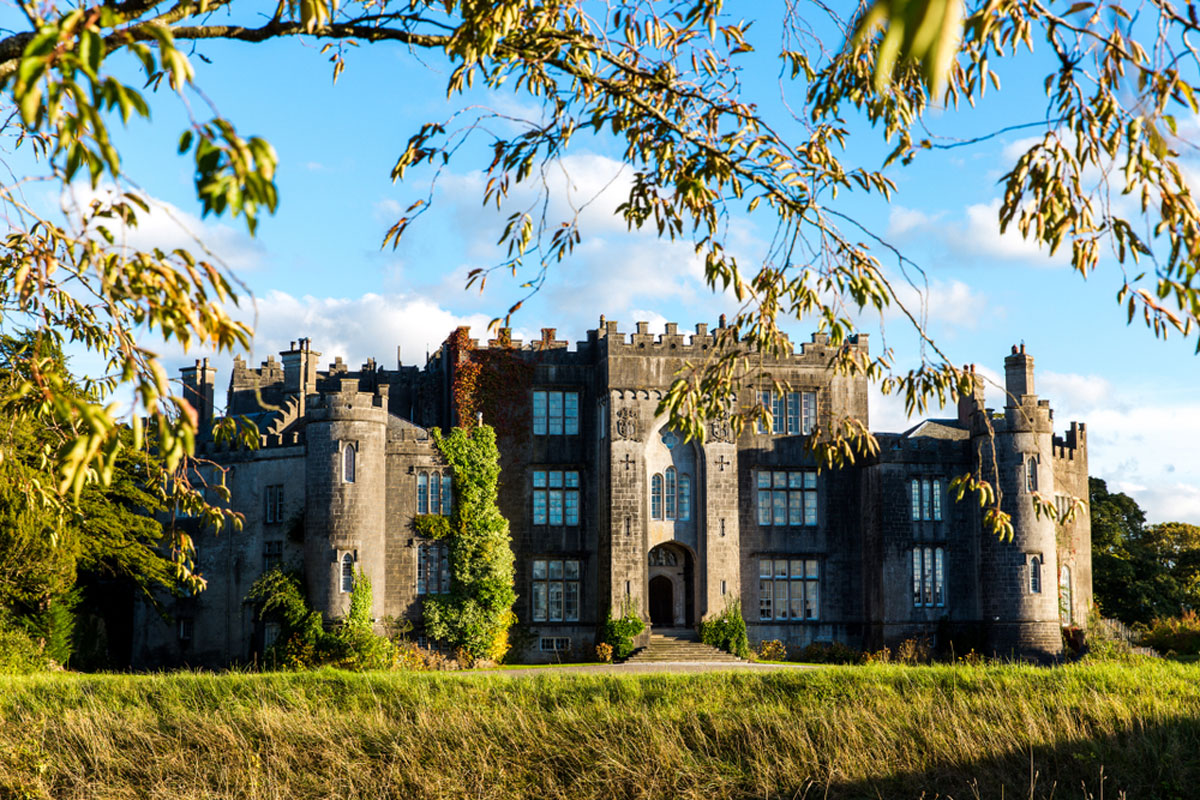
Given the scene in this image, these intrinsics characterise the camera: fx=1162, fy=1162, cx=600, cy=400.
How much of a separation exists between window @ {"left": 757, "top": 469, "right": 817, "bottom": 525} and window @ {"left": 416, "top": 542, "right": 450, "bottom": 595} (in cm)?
926

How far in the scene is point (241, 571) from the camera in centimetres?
3234

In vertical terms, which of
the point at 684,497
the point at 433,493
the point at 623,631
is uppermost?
the point at 433,493

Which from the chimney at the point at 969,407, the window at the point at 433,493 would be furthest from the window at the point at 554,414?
the chimney at the point at 969,407

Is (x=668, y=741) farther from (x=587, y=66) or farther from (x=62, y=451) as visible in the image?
(x=587, y=66)

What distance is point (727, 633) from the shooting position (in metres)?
31.9

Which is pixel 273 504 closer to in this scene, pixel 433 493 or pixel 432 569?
pixel 433 493

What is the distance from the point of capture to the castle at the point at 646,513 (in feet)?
103

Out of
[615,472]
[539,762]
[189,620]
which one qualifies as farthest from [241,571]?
[539,762]

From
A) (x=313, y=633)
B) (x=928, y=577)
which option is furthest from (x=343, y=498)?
(x=928, y=577)

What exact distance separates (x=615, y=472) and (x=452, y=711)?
15.5 metres

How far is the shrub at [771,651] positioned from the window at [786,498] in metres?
3.47

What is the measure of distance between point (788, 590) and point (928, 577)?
3.96 metres

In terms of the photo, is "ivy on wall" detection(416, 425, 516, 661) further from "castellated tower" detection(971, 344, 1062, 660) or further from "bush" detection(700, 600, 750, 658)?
"castellated tower" detection(971, 344, 1062, 660)

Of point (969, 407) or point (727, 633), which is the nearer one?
point (727, 633)
